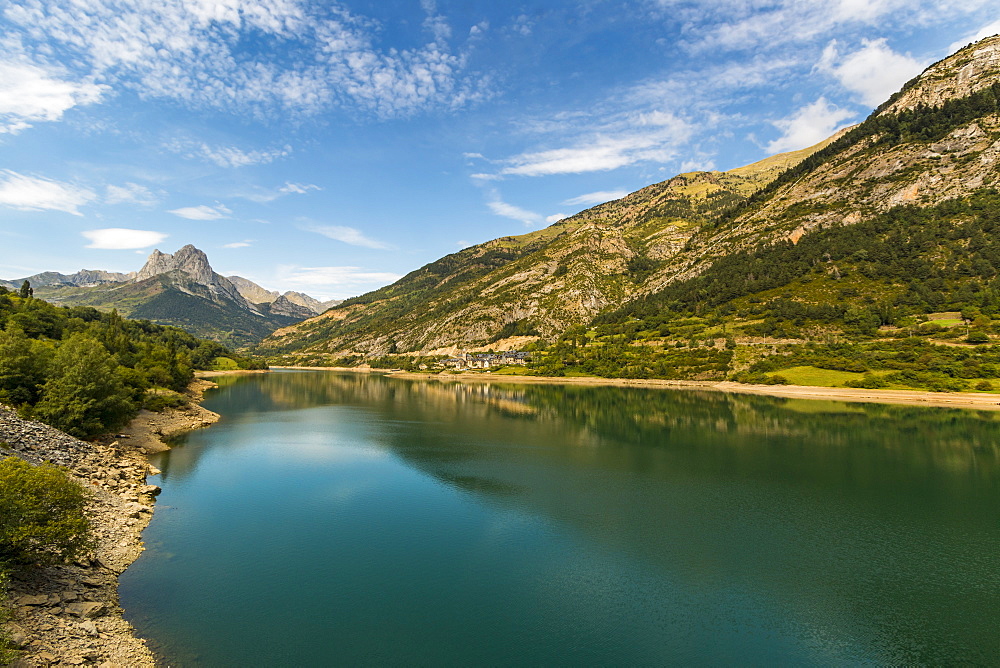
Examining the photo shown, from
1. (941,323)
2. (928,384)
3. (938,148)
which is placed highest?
(938,148)

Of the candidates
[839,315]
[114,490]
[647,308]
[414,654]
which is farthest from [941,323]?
[114,490]

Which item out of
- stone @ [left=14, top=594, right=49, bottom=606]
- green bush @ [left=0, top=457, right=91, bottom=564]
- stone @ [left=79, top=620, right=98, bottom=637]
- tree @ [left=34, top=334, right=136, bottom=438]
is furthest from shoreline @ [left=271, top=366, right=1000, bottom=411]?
tree @ [left=34, top=334, right=136, bottom=438]

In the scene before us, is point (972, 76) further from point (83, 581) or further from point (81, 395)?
point (81, 395)

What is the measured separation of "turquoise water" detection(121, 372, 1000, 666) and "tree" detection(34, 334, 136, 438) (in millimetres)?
7669

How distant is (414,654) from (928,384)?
395ft

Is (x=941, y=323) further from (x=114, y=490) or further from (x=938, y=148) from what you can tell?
(x=114, y=490)

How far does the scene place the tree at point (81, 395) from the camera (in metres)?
40.2

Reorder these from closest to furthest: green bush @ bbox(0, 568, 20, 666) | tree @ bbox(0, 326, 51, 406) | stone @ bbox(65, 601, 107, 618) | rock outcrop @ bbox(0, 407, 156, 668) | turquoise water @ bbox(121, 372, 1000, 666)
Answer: green bush @ bbox(0, 568, 20, 666) → rock outcrop @ bbox(0, 407, 156, 668) → stone @ bbox(65, 601, 107, 618) → turquoise water @ bbox(121, 372, 1000, 666) → tree @ bbox(0, 326, 51, 406)

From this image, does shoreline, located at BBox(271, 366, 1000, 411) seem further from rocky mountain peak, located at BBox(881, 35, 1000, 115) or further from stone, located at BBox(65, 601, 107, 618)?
rocky mountain peak, located at BBox(881, 35, 1000, 115)

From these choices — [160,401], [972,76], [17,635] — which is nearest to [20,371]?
[160,401]

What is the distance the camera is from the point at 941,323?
364ft

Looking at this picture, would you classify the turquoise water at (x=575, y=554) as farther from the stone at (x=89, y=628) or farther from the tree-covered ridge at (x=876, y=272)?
the tree-covered ridge at (x=876, y=272)

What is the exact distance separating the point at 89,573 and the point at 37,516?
14.6 ft

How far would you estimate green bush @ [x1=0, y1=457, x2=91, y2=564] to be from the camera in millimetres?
17328
